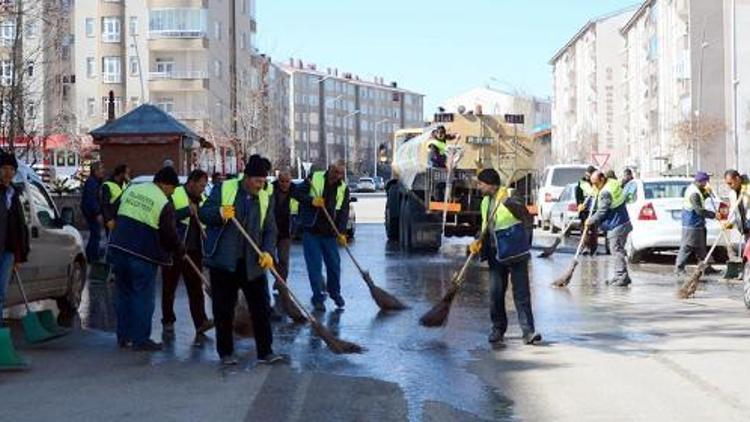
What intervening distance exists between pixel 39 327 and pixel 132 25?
215 feet

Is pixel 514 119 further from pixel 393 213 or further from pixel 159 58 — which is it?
pixel 159 58

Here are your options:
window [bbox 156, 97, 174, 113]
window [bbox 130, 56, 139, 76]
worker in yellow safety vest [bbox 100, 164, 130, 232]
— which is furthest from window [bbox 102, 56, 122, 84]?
worker in yellow safety vest [bbox 100, 164, 130, 232]

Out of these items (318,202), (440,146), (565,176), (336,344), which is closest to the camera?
(336,344)

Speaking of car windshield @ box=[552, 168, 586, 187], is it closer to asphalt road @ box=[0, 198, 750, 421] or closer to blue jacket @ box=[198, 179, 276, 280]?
asphalt road @ box=[0, 198, 750, 421]

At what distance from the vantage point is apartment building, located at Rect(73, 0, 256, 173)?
70250 millimetres

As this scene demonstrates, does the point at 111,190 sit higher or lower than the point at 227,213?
higher

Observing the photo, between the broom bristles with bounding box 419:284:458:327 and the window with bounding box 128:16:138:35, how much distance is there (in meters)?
65.0

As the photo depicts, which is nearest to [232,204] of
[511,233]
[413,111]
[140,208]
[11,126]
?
[140,208]

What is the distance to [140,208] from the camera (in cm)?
977

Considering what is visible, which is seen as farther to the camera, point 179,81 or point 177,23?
point 179,81

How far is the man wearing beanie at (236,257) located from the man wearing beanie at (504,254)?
85.1 inches

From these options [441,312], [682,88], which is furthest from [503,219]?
[682,88]

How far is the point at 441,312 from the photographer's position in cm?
Result: 1088

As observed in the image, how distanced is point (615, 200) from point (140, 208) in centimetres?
775
